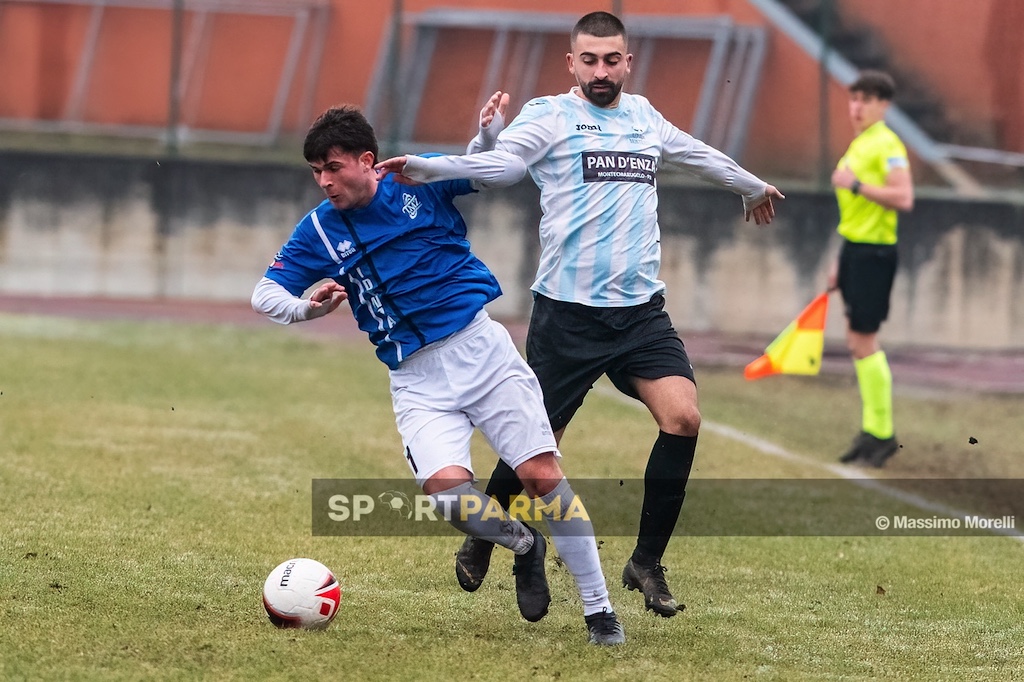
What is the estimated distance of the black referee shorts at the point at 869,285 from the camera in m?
10.1

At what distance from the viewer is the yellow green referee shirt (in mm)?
10156

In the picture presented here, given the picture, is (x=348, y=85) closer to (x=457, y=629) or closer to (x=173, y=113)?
(x=173, y=113)

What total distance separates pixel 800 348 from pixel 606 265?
5.11m

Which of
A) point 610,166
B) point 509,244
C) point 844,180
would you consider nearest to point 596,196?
point 610,166

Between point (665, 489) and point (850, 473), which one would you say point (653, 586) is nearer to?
point (665, 489)

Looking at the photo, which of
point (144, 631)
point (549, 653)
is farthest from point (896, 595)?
point (144, 631)

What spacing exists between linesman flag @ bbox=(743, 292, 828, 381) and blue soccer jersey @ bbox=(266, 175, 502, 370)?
5614 mm

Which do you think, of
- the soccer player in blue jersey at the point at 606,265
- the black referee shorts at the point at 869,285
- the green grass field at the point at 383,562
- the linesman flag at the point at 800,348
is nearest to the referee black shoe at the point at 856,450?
the green grass field at the point at 383,562

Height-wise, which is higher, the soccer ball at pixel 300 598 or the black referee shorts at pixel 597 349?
the black referee shorts at pixel 597 349

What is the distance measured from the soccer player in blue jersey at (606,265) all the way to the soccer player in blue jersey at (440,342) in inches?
20.2

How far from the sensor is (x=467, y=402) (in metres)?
5.41

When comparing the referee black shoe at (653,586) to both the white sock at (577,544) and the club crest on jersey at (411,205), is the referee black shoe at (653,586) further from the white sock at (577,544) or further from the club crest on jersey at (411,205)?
the club crest on jersey at (411,205)

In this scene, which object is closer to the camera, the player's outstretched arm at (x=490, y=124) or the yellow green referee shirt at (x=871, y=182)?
the player's outstretched arm at (x=490, y=124)

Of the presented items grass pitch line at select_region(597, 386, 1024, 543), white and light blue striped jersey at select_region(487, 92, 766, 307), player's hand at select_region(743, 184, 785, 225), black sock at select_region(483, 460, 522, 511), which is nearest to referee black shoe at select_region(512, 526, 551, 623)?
black sock at select_region(483, 460, 522, 511)
